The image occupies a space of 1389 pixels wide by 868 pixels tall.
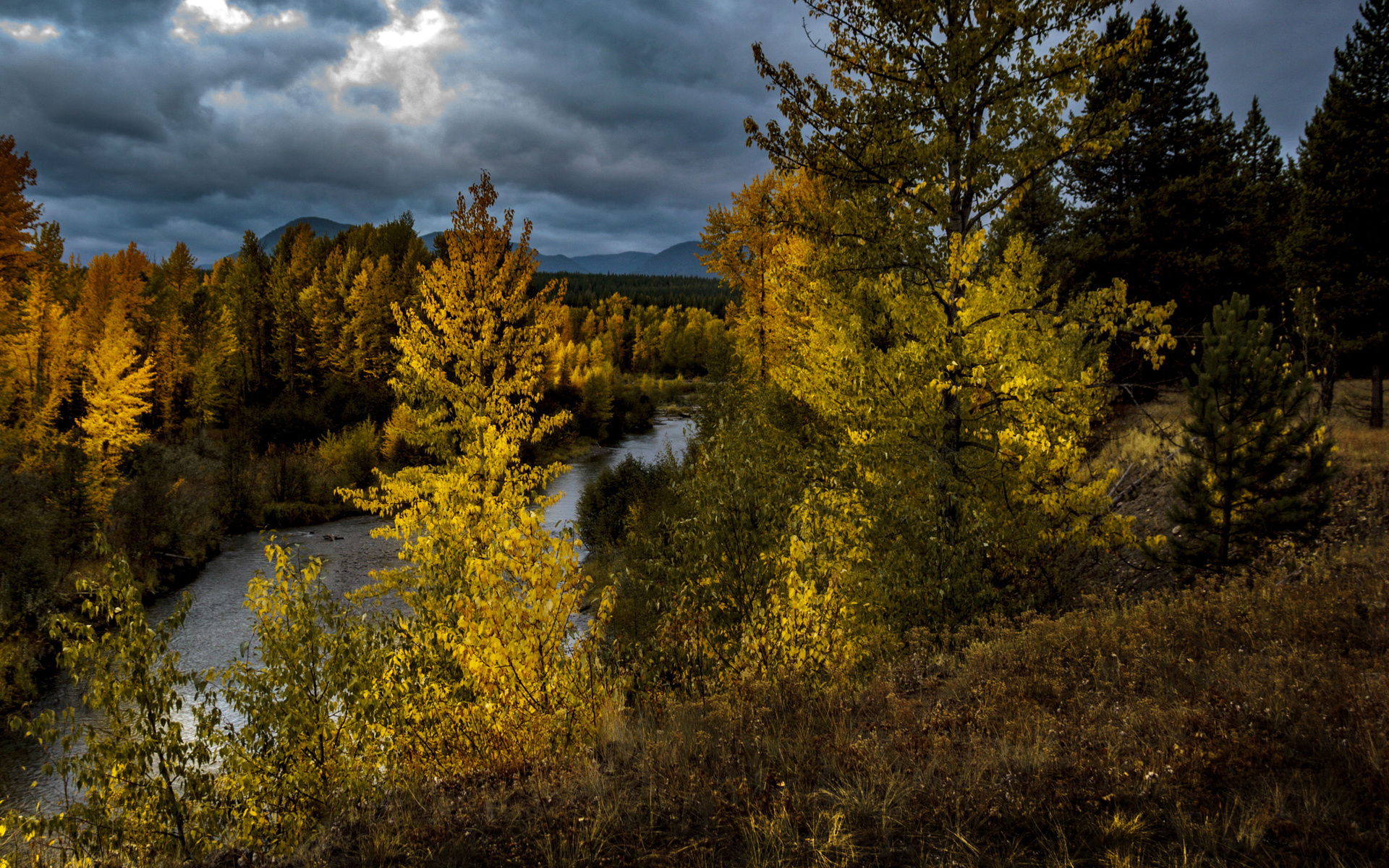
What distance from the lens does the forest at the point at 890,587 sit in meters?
3.89

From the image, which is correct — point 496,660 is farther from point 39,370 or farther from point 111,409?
point 39,370

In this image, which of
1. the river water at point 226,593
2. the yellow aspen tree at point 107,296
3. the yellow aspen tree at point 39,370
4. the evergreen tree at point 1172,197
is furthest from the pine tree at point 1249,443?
the yellow aspen tree at point 107,296

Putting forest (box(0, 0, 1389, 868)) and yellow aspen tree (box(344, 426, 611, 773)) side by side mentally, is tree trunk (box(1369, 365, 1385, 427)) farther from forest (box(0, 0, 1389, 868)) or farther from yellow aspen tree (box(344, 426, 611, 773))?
yellow aspen tree (box(344, 426, 611, 773))

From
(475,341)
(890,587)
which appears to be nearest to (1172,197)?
(890,587)

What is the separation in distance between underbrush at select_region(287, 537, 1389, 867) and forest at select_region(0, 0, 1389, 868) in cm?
3

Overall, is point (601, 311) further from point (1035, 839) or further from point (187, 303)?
point (1035, 839)

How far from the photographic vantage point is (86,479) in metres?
21.2

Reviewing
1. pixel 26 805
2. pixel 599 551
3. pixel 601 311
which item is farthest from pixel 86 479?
pixel 601 311

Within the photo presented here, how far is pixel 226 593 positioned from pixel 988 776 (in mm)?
23461

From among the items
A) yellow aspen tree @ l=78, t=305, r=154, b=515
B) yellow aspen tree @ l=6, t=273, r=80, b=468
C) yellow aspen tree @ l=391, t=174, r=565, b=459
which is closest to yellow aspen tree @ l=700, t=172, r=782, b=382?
yellow aspen tree @ l=391, t=174, r=565, b=459

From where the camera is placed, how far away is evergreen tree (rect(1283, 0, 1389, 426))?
15.8 m

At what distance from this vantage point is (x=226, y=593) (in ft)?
65.1

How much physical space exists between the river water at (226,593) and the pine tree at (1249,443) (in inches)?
311

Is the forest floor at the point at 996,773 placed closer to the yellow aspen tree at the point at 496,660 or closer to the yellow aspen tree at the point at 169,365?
the yellow aspen tree at the point at 496,660
